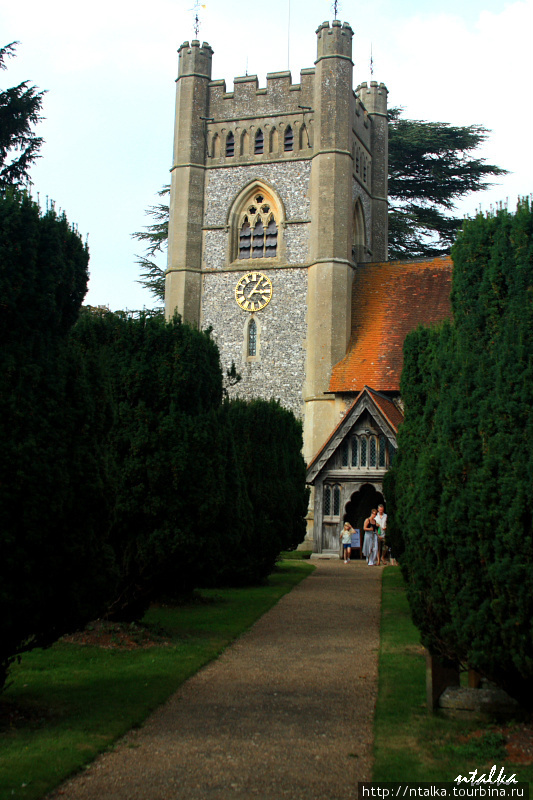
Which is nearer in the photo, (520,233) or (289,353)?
(520,233)

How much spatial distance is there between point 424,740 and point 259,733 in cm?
127

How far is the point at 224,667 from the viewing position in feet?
29.7

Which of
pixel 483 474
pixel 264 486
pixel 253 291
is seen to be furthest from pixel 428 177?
pixel 483 474

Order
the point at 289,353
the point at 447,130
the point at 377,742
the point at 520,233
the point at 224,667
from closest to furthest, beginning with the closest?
the point at 377,742, the point at 520,233, the point at 224,667, the point at 289,353, the point at 447,130

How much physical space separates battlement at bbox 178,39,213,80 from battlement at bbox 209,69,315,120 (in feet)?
2.02

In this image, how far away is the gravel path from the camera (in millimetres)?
5309

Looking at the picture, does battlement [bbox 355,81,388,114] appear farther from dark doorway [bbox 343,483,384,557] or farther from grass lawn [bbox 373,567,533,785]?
grass lawn [bbox 373,567,533,785]

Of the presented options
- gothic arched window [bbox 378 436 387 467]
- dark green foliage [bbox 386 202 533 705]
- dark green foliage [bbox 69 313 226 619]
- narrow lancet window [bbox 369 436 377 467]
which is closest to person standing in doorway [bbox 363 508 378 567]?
gothic arched window [bbox 378 436 387 467]

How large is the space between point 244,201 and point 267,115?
3282 millimetres

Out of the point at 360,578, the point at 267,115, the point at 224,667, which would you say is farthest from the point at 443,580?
the point at 267,115

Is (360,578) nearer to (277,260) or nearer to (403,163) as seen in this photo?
(277,260)

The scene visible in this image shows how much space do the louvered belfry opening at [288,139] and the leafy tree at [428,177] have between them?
9.21 metres

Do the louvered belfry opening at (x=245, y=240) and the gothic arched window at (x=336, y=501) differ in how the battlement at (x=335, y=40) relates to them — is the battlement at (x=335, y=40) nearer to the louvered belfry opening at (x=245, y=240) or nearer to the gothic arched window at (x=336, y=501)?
the louvered belfry opening at (x=245, y=240)

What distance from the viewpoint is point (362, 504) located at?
2705 cm
